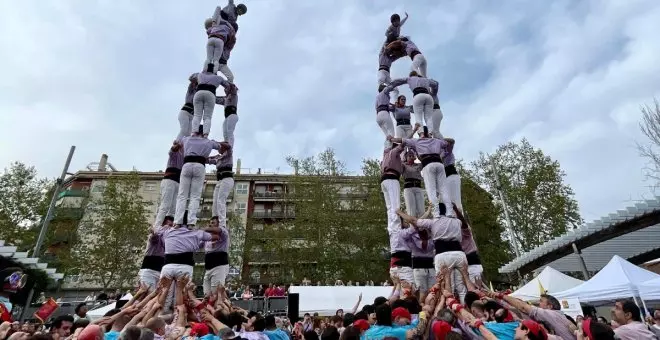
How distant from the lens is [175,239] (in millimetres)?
7605

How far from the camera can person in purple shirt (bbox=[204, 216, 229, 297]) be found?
8812 millimetres

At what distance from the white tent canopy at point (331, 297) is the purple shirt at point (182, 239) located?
6776mm

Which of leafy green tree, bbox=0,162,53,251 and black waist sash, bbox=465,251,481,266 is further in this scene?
leafy green tree, bbox=0,162,53,251

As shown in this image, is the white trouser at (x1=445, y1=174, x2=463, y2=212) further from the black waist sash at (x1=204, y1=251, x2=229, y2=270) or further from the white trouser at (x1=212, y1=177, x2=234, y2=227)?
the black waist sash at (x1=204, y1=251, x2=229, y2=270)

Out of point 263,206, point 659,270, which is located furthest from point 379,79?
point 263,206

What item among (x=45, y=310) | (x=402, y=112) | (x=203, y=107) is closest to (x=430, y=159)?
(x=402, y=112)

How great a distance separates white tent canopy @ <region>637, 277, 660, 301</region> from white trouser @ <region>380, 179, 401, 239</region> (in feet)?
17.7

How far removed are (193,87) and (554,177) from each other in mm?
23418

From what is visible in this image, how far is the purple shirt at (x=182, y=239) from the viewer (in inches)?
297

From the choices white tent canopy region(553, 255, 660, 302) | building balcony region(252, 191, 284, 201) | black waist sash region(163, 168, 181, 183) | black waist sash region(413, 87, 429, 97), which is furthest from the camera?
building balcony region(252, 191, 284, 201)

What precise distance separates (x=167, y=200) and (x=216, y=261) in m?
1.72

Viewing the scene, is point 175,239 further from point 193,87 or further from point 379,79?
point 379,79

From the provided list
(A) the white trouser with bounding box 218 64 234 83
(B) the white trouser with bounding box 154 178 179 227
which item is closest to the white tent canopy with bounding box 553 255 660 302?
(B) the white trouser with bounding box 154 178 179 227

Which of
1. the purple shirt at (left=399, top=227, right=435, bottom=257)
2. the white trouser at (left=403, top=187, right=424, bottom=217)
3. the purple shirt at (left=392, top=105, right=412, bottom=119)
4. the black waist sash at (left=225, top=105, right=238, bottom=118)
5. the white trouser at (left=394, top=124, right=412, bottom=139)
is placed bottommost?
the purple shirt at (left=399, top=227, right=435, bottom=257)
